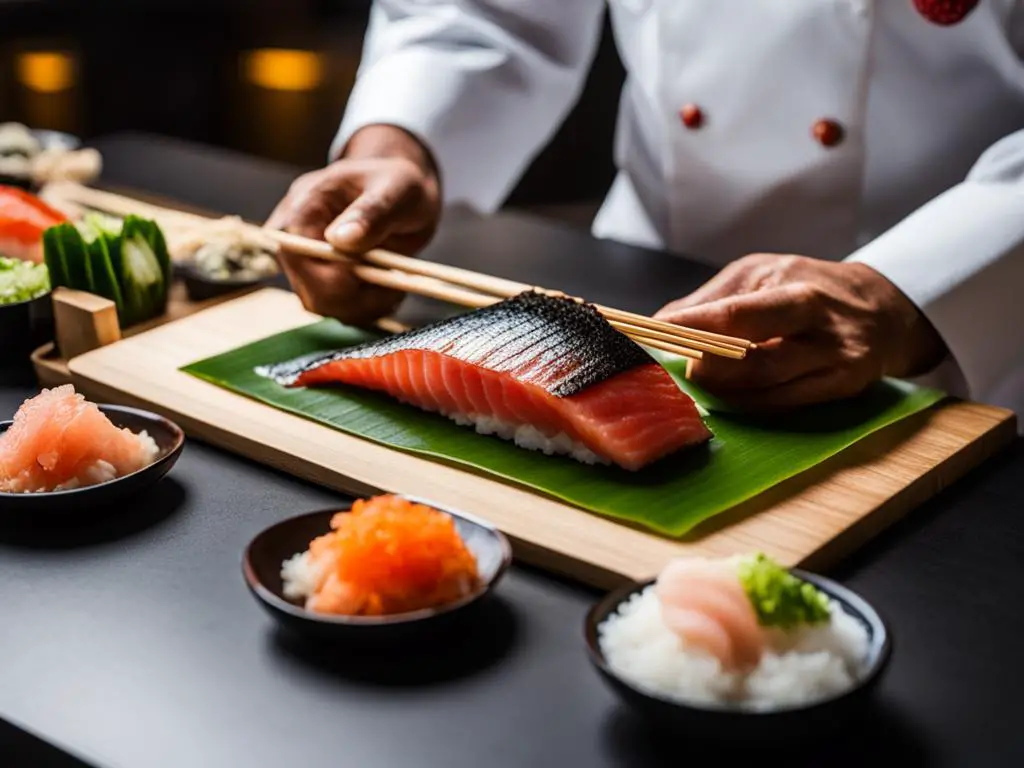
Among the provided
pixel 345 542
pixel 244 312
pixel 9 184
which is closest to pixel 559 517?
pixel 345 542

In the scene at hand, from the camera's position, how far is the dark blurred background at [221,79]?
4824 millimetres

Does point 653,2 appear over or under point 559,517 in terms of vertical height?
over

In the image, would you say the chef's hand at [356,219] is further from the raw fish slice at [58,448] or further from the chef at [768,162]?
the raw fish slice at [58,448]

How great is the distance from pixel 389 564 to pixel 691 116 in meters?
1.32

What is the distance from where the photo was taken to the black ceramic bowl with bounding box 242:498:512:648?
1146mm

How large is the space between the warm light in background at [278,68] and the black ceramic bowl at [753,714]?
4.96 meters

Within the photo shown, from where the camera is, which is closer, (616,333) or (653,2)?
(616,333)

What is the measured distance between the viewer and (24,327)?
1.98 m

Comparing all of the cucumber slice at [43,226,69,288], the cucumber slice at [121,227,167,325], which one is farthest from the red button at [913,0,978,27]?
the cucumber slice at [43,226,69,288]

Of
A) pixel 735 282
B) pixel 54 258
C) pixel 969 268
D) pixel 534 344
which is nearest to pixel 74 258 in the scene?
pixel 54 258

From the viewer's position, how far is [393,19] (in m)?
2.73

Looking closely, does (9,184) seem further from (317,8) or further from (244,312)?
(317,8)

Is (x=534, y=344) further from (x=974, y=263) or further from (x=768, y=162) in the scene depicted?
(x=768, y=162)

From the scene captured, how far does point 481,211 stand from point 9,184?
98cm
